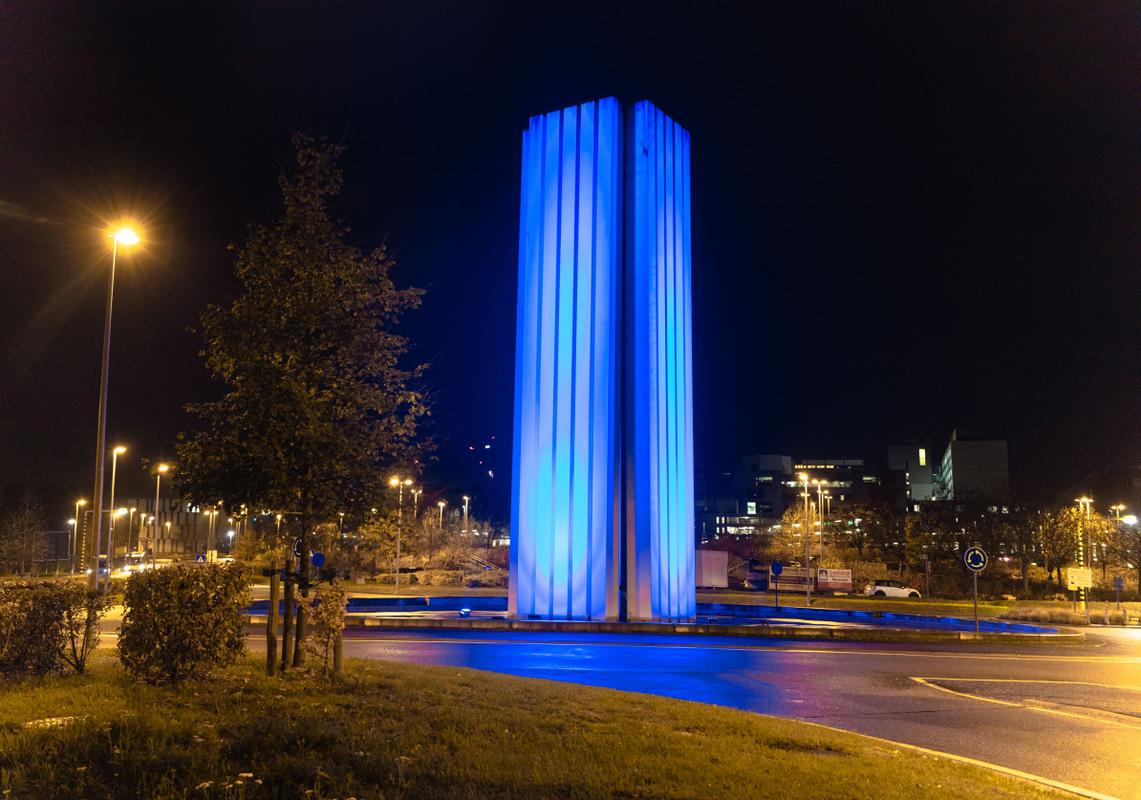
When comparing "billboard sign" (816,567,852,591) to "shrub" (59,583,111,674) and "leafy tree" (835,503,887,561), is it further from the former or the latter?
"shrub" (59,583,111,674)

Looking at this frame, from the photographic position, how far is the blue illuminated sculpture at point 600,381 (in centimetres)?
2716

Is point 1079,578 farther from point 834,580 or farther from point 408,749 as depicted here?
point 408,749

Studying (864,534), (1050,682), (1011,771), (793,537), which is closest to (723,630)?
(1050,682)

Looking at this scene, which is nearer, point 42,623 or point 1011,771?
point 1011,771

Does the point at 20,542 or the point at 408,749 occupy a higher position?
the point at 408,749

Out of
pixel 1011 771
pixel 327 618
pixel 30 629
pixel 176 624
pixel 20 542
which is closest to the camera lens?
pixel 1011 771

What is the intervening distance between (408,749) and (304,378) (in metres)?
5.47

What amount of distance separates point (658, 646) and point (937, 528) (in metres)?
45.1

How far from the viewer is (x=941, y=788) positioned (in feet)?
23.2

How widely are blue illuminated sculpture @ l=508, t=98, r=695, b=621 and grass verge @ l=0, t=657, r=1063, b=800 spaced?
1669 cm

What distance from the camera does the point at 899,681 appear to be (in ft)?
51.9

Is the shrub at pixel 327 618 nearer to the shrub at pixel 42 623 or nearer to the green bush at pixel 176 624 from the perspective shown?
the green bush at pixel 176 624

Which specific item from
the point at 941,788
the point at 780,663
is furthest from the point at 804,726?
the point at 780,663

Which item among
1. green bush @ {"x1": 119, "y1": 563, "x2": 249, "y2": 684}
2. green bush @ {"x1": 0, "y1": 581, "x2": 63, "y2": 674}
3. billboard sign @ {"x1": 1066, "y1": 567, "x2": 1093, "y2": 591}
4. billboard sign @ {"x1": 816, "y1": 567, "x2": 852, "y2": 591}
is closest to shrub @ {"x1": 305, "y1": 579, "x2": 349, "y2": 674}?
green bush @ {"x1": 119, "y1": 563, "x2": 249, "y2": 684}
